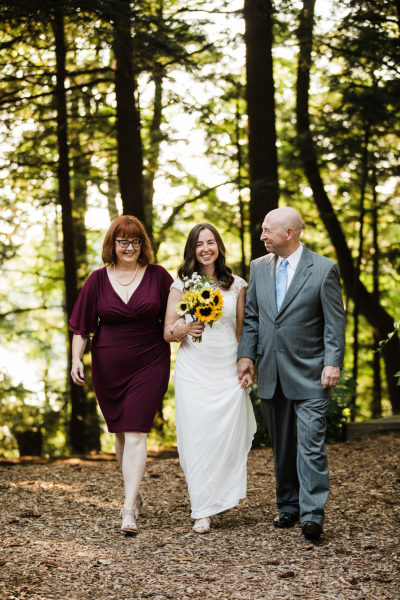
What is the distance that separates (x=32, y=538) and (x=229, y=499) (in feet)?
4.64

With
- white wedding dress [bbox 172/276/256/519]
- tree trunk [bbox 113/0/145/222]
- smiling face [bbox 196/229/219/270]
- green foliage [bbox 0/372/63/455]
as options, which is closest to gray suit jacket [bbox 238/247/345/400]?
white wedding dress [bbox 172/276/256/519]

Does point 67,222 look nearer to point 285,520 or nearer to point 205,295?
point 205,295

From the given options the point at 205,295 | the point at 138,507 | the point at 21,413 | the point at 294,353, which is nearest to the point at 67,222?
the point at 21,413

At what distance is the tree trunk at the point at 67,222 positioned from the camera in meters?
11.5

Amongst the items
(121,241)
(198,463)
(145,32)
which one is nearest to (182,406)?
(198,463)

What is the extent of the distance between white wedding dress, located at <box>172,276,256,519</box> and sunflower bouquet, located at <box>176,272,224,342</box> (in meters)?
0.30

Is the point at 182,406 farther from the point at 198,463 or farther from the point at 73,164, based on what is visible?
the point at 73,164

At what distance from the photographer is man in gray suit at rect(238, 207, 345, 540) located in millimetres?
4723

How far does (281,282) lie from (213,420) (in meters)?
1.14

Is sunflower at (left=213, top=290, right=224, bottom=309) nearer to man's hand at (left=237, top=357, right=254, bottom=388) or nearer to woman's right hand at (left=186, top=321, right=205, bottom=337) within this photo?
woman's right hand at (left=186, top=321, right=205, bottom=337)

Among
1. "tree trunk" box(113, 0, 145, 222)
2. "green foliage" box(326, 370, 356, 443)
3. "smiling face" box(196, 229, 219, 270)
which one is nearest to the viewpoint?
"smiling face" box(196, 229, 219, 270)

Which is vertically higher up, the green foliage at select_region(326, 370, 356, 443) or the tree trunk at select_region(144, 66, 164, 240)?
the tree trunk at select_region(144, 66, 164, 240)

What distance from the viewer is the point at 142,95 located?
13789mm

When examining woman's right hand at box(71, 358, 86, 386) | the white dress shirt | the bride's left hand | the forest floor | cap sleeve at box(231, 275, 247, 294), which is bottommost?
the forest floor
